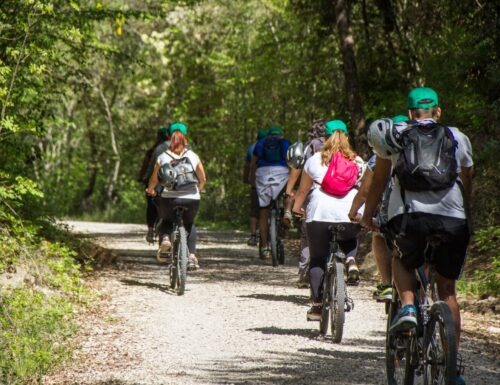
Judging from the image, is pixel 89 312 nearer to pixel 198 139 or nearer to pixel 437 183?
pixel 437 183

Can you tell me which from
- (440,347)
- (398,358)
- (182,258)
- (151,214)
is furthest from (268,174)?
(440,347)

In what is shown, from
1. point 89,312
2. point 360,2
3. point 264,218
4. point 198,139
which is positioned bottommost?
point 89,312

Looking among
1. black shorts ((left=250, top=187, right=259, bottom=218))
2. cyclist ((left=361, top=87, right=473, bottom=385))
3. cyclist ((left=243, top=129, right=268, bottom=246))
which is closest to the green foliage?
black shorts ((left=250, top=187, right=259, bottom=218))

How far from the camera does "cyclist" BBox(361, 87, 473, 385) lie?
17.2ft

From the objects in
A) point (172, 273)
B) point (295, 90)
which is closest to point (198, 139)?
point (295, 90)

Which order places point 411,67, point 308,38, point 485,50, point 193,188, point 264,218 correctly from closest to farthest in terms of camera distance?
point 193,188 → point 485,50 → point 264,218 → point 411,67 → point 308,38

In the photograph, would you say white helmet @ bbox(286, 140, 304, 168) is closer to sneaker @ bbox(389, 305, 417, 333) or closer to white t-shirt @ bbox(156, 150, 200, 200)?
white t-shirt @ bbox(156, 150, 200, 200)

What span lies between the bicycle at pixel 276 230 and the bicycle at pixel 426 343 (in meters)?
8.28

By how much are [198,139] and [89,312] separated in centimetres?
2606

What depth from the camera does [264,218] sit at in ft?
48.2

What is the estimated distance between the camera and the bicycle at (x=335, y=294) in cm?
812

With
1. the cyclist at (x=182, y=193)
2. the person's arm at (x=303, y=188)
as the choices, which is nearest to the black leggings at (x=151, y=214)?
the cyclist at (x=182, y=193)

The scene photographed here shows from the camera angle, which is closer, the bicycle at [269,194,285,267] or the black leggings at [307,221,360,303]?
the black leggings at [307,221,360,303]

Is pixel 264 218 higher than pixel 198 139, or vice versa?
pixel 198 139
